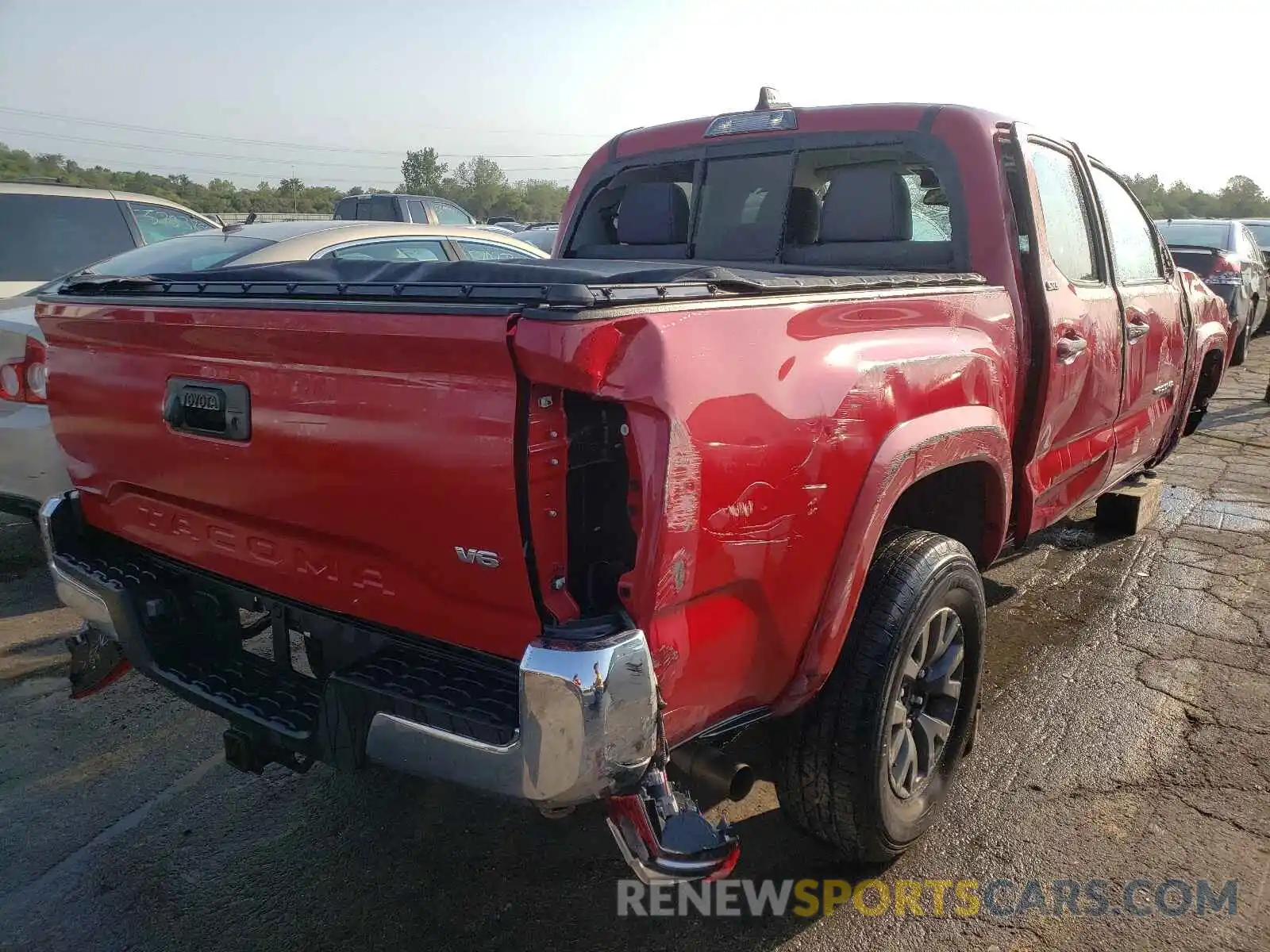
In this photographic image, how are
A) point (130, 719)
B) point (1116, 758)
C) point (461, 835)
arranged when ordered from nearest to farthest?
1. point (461, 835)
2. point (1116, 758)
3. point (130, 719)

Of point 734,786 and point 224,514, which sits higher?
point 224,514

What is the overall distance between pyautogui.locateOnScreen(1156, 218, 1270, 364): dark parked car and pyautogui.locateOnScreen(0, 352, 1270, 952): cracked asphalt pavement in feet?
21.7

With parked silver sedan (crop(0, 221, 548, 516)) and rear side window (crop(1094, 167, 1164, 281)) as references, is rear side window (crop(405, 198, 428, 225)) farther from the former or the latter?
rear side window (crop(1094, 167, 1164, 281))

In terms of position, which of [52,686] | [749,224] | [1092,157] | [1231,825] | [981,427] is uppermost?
[1092,157]

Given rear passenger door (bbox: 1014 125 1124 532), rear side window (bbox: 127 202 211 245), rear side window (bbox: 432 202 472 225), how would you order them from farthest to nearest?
rear side window (bbox: 432 202 472 225) → rear side window (bbox: 127 202 211 245) → rear passenger door (bbox: 1014 125 1124 532)

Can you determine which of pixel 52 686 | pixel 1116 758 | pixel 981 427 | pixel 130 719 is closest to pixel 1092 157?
pixel 981 427

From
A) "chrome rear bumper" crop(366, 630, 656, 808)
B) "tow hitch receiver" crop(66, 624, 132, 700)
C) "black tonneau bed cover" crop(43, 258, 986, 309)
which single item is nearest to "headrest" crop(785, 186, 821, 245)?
"black tonneau bed cover" crop(43, 258, 986, 309)

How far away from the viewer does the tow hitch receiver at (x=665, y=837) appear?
1.81m

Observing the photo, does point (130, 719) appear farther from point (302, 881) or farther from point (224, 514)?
point (224, 514)

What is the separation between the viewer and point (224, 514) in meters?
2.41

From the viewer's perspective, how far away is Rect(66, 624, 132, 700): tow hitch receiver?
2811mm

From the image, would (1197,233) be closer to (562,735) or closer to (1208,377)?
(1208,377)

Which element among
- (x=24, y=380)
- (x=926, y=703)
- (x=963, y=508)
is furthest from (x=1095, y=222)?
(x=24, y=380)

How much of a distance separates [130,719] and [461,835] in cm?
153
